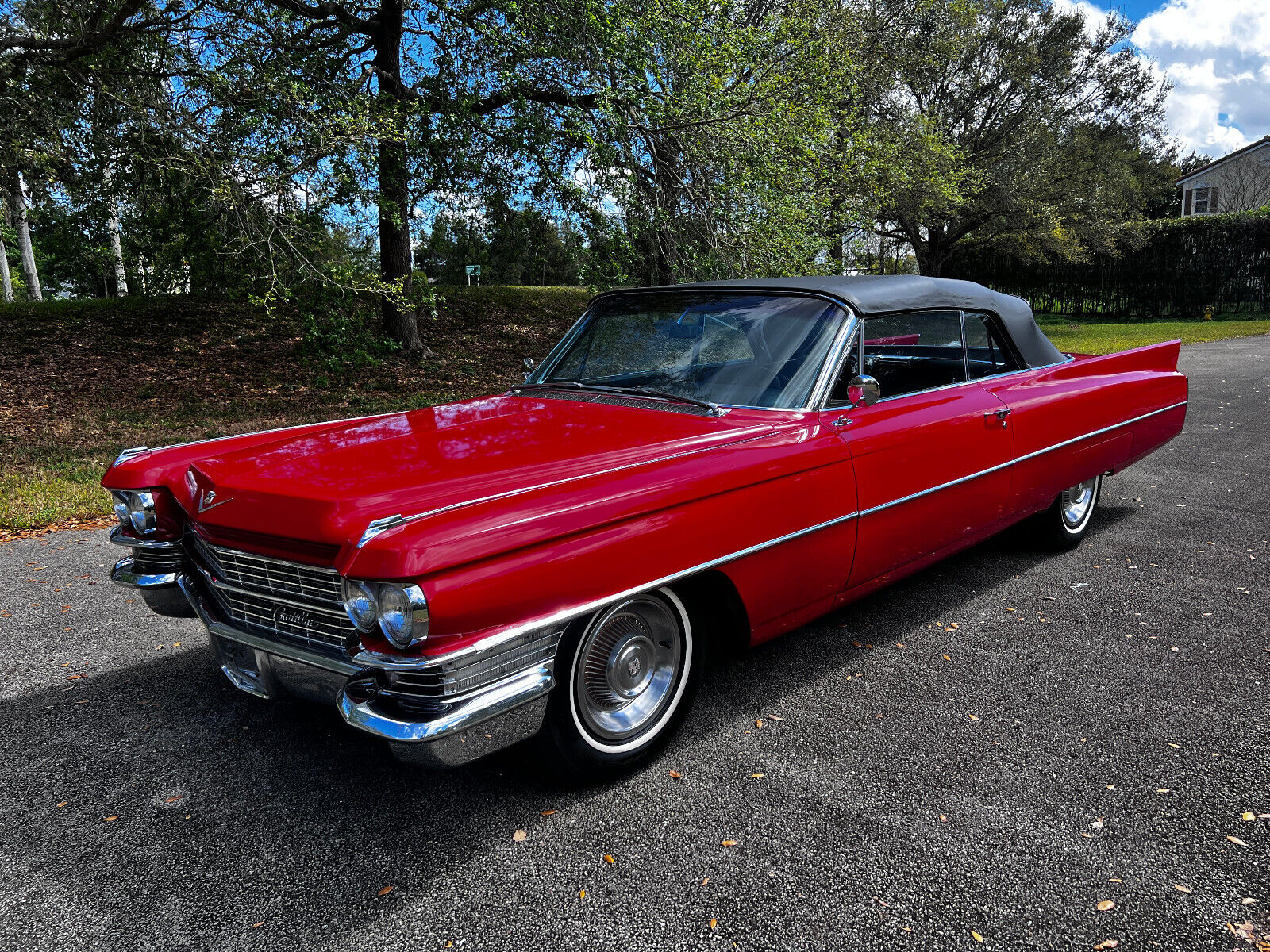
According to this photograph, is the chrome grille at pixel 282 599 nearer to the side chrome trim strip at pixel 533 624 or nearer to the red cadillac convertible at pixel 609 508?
the red cadillac convertible at pixel 609 508

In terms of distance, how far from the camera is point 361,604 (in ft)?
7.03

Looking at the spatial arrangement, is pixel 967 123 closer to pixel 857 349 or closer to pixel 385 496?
pixel 857 349

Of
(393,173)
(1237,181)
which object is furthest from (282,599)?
(1237,181)

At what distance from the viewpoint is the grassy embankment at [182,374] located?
27.9 feet

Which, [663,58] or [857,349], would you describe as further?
[663,58]

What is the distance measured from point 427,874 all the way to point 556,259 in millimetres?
11933

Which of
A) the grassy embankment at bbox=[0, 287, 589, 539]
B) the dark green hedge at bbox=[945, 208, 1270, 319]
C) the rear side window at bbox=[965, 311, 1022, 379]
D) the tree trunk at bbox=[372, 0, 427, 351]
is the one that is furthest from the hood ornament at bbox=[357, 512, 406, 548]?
the dark green hedge at bbox=[945, 208, 1270, 319]

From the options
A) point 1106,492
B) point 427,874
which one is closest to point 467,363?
point 1106,492

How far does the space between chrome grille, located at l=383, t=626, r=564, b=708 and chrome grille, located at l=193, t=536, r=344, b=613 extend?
11.9 inches

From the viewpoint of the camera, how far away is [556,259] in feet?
43.7

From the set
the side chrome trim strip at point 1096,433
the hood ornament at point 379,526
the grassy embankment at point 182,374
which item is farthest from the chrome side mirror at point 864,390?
the grassy embankment at point 182,374

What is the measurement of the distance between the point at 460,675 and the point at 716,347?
1832 mm

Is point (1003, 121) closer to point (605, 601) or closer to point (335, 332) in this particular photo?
point (335, 332)

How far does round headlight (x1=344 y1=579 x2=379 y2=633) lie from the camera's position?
6.95 feet
